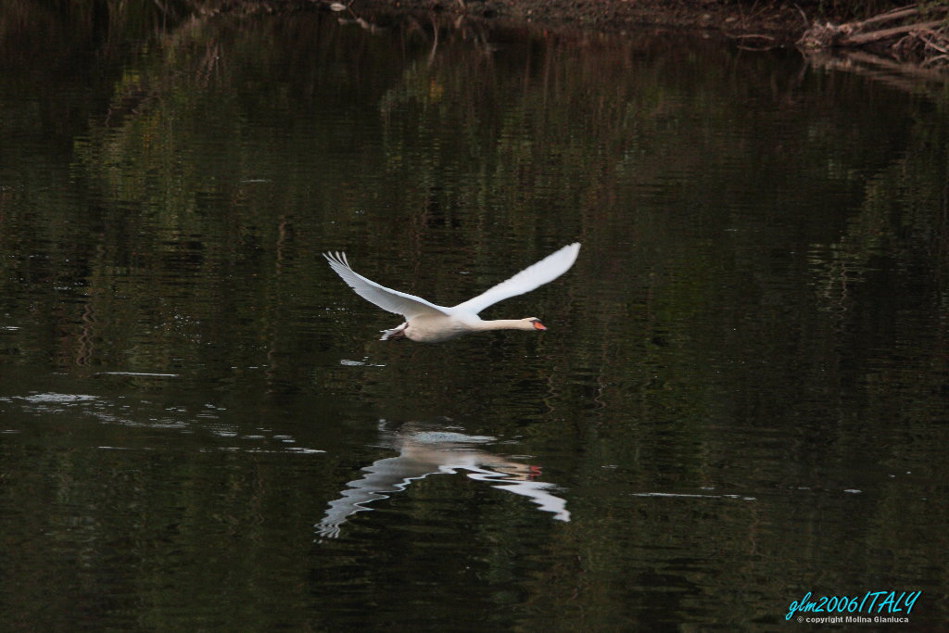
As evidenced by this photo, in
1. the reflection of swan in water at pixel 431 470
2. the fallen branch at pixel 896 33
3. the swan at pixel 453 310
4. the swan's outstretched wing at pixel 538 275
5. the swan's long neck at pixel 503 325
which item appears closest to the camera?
the reflection of swan in water at pixel 431 470

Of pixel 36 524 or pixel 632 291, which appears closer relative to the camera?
pixel 36 524

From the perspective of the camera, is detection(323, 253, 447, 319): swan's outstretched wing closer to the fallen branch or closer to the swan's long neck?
the swan's long neck

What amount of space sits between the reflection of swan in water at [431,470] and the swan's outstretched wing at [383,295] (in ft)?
3.34

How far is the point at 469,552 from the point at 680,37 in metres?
43.2

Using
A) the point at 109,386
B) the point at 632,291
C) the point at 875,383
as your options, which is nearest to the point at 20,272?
the point at 109,386

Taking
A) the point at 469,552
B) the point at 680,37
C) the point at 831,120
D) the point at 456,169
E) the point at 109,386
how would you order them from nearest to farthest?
the point at 469,552 → the point at 109,386 → the point at 456,169 → the point at 831,120 → the point at 680,37

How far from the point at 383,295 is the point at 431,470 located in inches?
68.5

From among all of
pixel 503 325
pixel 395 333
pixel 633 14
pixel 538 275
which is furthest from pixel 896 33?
pixel 395 333

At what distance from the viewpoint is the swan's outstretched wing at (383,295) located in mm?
12953

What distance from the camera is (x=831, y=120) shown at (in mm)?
35750

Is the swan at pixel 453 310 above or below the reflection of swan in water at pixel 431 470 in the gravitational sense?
above

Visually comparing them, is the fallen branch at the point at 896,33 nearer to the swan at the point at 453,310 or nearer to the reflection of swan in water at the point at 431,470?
the swan at the point at 453,310

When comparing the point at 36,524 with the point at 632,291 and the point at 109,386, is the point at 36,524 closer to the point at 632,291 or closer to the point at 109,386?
the point at 109,386

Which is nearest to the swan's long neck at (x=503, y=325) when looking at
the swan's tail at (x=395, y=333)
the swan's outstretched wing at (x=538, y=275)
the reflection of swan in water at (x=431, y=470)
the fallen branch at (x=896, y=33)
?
the swan's outstretched wing at (x=538, y=275)
